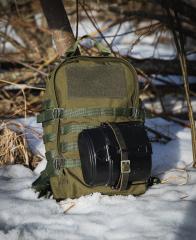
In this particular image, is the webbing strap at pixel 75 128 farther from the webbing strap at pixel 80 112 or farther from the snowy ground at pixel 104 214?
the snowy ground at pixel 104 214

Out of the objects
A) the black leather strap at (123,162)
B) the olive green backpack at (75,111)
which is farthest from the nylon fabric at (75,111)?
the black leather strap at (123,162)

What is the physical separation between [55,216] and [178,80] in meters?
3.42

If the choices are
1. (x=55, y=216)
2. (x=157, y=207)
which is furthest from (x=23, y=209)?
(x=157, y=207)

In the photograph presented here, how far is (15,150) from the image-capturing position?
2.96 metres

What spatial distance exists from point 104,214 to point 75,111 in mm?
539

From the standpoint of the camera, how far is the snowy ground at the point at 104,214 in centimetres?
195

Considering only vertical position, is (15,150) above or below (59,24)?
below

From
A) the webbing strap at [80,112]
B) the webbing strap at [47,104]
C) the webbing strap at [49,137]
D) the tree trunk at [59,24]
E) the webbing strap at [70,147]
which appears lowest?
the webbing strap at [70,147]

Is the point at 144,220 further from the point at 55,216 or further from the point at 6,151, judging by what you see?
the point at 6,151

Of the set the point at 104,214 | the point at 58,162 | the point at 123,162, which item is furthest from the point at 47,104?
the point at 104,214

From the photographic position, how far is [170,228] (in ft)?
6.47

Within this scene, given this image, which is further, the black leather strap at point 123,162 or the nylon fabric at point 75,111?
the nylon fabric at point 75,111

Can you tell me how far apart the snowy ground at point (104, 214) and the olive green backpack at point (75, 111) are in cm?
8

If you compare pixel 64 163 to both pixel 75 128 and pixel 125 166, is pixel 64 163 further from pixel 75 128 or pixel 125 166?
pixel 125 166
